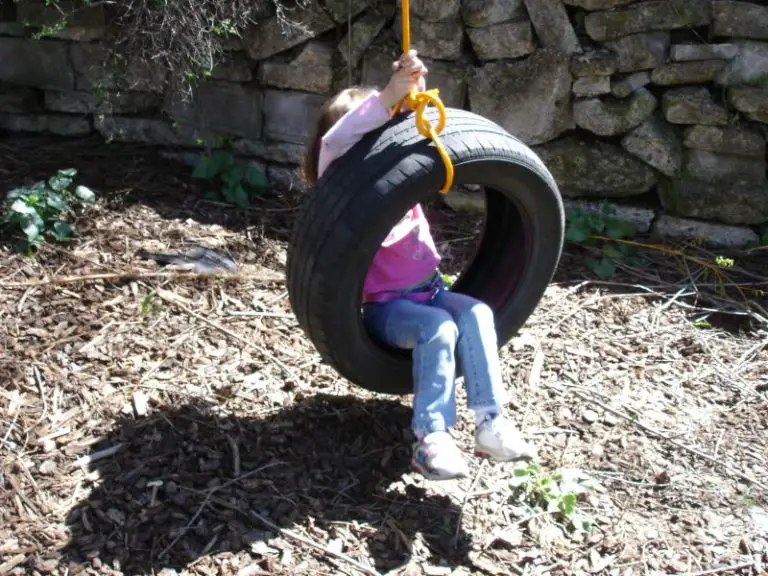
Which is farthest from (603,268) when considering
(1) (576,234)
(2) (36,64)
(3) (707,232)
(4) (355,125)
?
(2) (36,64)

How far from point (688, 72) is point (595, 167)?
0.60 meters

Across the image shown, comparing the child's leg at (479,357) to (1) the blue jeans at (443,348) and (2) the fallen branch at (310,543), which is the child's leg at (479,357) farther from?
(2) the fallen branch at (310,543)

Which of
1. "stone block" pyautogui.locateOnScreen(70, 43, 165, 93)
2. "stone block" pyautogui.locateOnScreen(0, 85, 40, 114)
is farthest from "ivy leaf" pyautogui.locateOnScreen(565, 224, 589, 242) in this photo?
"stone block" pyautogui.locateOnScreen(0, 85, 40, 114)

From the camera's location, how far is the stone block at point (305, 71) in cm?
457

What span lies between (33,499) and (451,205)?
2.64m

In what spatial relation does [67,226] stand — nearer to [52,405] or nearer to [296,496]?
[52,405]

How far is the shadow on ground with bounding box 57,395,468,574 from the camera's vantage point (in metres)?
2.61

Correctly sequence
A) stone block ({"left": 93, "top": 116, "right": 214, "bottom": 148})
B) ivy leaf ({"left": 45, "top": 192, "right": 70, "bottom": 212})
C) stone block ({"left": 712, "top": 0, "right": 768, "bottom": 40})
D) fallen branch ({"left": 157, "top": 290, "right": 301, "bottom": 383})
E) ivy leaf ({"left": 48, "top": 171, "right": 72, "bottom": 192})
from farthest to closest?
stone block ({"left": 93, "top": 116, "right": 214, "bottom": 148}) → stone block ({"left": 712, "top": 0, "right": 768, "bottom": 40}) → ivy leaf ({"left": 48, "top": 171, "right": 72, "bottom": 192}) → ivy leaf ({"left": 45, "top": 192, "right": 70, "bottom": 212}) → fallen branch ({"left": 157, "top": 290, "right": 301, "bottom": 383})

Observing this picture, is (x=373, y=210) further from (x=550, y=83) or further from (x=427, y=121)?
(x=550, y=83)

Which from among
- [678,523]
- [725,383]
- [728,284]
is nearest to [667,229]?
[728,284]

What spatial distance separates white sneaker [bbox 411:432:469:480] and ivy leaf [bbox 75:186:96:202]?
223 cm

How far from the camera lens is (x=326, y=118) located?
2924mm

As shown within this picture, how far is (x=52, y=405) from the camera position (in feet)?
10.1

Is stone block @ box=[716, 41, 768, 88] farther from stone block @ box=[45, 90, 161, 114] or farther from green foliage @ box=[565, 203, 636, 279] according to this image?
stone block @ box=[45, 90, 161, 114]
